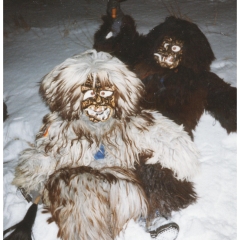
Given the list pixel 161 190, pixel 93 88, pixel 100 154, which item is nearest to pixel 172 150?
pixel 161 190

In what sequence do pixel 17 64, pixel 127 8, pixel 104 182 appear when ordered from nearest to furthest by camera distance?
pixel 104 182
pixel 17 64
pixel 127 8

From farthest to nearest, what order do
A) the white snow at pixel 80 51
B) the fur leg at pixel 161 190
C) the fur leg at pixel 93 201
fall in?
the white snow at pixel 80 51 < the fur leg at pixel 161 190 < the fur leg at pixel 93 201

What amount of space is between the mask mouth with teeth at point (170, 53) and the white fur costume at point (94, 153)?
265 mm

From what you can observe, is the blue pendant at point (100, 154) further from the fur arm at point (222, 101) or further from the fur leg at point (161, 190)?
the fur arm at point (222, 101)

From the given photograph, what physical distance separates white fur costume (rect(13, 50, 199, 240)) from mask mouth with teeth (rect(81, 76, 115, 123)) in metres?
0.02

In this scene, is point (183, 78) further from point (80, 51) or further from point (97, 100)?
point (80, 51)

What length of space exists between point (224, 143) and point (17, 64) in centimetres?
177

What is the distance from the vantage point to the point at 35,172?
3.13ft

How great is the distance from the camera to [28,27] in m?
2.67

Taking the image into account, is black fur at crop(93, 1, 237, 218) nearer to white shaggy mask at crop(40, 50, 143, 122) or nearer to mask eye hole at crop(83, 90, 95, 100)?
white shaggy mask at crop(40, 50, 143, 122)

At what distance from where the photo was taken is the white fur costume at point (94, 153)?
0.81 meters

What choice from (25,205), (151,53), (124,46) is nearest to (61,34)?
(124,46)

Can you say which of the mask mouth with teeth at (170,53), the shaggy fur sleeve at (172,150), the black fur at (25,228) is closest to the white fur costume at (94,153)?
the shaggy fur sleeve at (172,150)

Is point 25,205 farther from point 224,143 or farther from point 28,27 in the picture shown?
point 28,27
